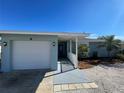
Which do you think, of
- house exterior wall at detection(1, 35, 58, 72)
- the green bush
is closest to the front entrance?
the green bush

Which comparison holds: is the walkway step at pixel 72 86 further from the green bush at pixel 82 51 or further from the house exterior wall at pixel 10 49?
the green bush at pixel 82 51

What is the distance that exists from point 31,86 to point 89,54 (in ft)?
47.1

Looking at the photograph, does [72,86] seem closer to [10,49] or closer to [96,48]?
[10,49]

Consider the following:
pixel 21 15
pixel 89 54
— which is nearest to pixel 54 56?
pixel 21 15

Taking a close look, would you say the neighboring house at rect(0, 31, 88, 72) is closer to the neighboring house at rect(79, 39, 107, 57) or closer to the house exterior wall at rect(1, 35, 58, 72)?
the house exterior wall at rect(1, 35, 58, 72)

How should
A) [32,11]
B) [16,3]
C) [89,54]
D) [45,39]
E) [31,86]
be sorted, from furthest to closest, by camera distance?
1. [89,54]
2. [32,11]
3. [16,3]
4. [45,39]
5. [31,86]

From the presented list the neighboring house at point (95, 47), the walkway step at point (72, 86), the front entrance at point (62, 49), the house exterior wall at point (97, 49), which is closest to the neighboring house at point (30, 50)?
the walkway step at point (72, 86)

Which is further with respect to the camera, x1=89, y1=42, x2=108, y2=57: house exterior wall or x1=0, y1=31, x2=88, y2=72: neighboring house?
x1=89, y1=42, x2=108, y2=57: house exterior wall

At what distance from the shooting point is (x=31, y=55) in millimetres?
9852

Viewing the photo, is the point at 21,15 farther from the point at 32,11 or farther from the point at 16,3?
the point at 16,3

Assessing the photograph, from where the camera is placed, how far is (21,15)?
13.3 metres

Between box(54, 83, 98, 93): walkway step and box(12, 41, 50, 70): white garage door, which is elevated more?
box(12, 41, 50, 70): white garage door

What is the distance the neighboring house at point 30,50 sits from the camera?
30.1ft

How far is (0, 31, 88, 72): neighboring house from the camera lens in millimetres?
9164
